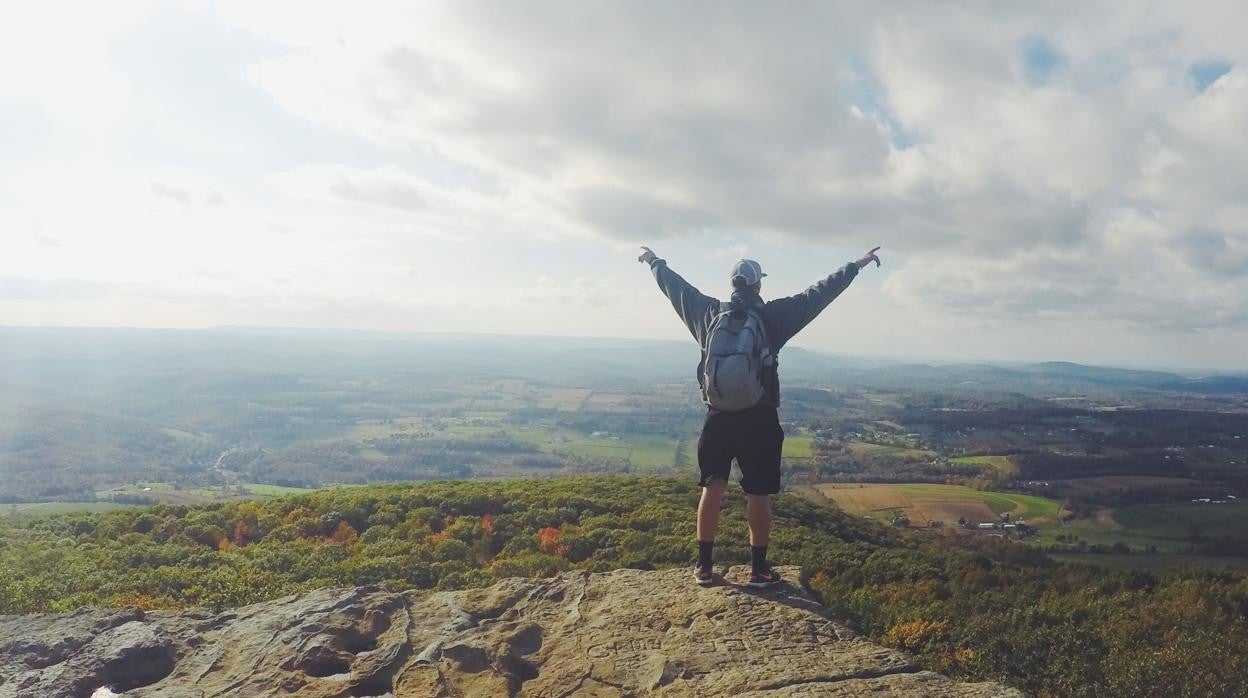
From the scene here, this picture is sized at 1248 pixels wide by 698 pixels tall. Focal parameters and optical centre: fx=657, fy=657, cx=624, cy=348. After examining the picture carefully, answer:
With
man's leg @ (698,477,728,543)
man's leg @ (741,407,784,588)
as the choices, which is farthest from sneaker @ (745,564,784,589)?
man's leg @ (698,477,728,543)

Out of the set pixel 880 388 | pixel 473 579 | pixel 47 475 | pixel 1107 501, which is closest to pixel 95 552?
pixel 473 579

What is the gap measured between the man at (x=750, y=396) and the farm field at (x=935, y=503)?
33102 mm

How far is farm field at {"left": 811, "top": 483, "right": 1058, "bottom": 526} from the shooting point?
122 feet

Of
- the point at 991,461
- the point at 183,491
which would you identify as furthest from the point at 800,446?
the point at 183,491

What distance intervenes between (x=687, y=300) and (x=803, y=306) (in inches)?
41.2

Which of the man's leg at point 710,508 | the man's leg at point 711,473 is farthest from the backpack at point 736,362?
the man's leg at point 710,508

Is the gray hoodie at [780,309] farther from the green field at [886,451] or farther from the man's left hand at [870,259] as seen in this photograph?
the green field at [886,451]

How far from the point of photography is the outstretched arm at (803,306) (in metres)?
5.39

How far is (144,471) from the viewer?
2781 inches

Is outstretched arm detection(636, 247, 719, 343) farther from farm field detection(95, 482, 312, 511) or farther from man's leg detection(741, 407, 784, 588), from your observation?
farm field detection(95, 482, 312, 511)

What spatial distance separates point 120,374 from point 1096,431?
193135mm

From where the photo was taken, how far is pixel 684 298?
5.96 m

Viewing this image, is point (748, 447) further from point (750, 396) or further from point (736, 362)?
point (736, 362)

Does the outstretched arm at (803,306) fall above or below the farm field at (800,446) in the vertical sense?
above
